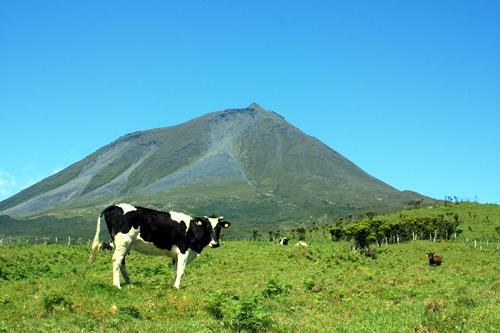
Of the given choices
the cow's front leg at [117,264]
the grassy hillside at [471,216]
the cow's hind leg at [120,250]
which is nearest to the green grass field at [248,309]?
the cow's front leg at [117,264]

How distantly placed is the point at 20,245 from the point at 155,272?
14.6 metres

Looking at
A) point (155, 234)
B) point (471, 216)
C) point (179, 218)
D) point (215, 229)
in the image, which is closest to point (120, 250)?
point (155, 234)

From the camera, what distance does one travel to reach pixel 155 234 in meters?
14.1

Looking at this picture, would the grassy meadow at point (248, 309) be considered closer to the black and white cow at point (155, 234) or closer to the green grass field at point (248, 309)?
the green grass field at point (248, 309)

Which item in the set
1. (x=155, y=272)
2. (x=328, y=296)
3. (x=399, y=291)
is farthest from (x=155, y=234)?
(x=155, y=272)

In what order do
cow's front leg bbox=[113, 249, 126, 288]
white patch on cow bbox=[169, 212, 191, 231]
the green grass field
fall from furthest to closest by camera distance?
1. white patch on cow bbox=[169, 212, 191, 231]
2. cow's front leg bbox=[113, 249, 126, 288]
3. the green grass field

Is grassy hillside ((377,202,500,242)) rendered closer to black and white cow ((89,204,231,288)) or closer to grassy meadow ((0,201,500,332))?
grassy meadow ((0,201,500,332))

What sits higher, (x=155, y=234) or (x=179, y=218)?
(x=179, y=218)

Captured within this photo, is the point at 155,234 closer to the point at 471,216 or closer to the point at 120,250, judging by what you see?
the point at 120,250

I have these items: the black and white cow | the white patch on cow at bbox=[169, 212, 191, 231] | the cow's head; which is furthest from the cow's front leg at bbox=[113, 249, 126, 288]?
the cow's head

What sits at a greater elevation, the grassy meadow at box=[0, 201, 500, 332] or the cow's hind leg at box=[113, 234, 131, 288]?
the cow's hind leg at box=[113, 234, 131, 288]

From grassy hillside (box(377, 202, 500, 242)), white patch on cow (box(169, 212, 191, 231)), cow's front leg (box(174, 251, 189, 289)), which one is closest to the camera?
cow's front leg (box(174, 251, 189, 289))

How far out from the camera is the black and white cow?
44.1 feet

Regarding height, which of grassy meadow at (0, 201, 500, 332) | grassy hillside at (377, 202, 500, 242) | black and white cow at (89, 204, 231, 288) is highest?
grassy hillside at (377, 202, 500, 242)
